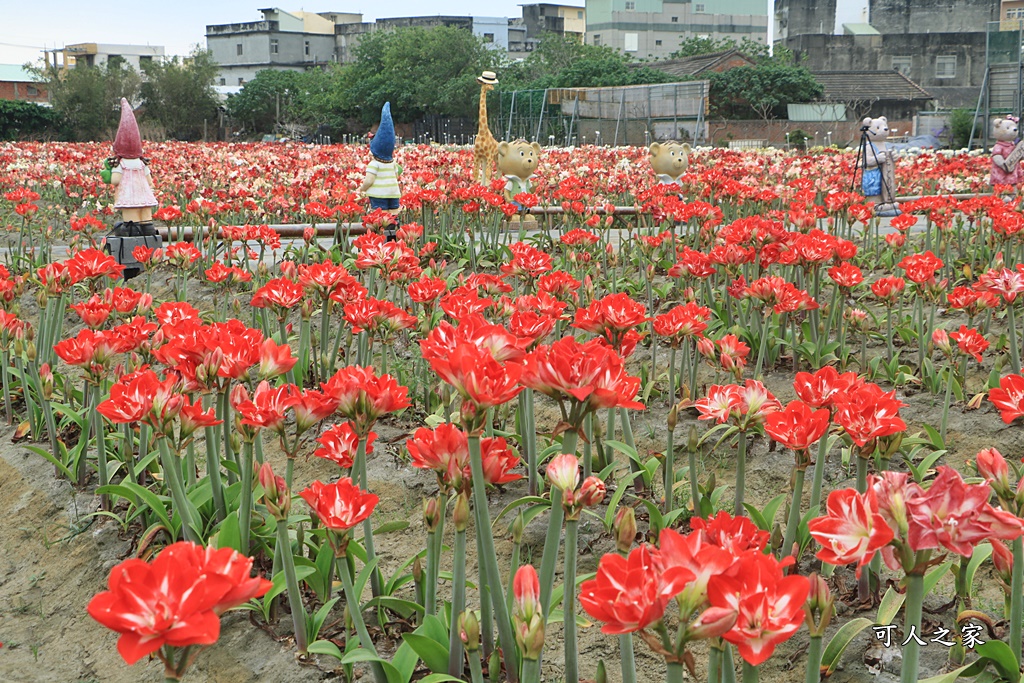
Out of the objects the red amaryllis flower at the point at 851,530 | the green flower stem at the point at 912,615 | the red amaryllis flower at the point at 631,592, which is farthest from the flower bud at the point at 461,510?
the green flower stem at the point at 912,615

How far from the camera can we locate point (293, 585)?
2482 mm

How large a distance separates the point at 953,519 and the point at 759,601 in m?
0.35

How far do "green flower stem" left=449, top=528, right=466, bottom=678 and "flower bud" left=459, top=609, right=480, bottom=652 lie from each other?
0.21 meters

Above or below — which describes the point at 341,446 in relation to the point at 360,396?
below

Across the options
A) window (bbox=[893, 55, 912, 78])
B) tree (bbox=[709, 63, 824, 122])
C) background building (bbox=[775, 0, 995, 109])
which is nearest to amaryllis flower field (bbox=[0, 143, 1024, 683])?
tree (bbox=[709, 63, 824, 122])

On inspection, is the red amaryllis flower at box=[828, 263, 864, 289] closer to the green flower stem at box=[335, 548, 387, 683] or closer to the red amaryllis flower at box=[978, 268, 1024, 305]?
the red amaryllis flower at box=[978, 268, 1024, 305]

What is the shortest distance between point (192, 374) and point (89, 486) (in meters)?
1.69

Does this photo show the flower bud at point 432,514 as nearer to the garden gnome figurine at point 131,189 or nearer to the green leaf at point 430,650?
the green leaf at point 430,650

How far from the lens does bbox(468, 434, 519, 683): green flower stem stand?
2.06 metres

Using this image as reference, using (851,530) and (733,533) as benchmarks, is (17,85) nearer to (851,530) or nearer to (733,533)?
(733,533)

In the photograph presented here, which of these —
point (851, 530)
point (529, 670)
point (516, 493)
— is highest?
point (851, 530)

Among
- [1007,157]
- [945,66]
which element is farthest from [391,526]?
[945,66]

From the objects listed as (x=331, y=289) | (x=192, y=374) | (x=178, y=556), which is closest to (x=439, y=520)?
(x=192, y=374)

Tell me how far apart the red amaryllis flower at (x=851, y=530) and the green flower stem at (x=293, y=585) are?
111cm
